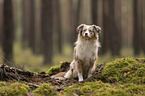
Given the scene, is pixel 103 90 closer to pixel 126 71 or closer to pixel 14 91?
pixel 126 71

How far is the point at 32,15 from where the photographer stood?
25750 millimetres

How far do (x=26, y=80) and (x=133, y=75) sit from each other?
3.35 m

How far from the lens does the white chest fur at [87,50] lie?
24.0 feet

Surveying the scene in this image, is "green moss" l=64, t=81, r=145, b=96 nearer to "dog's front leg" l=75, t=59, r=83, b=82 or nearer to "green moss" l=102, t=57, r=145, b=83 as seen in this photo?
"green moss" l=102, t=57, r=145, b=83

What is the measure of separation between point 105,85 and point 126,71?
5.09ft

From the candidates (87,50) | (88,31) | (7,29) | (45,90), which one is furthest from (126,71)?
(7,29)

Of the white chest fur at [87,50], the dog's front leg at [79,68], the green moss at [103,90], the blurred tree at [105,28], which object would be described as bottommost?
the green moss at [103,90]

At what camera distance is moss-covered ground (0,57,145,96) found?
203 inches

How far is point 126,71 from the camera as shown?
23.3 ft

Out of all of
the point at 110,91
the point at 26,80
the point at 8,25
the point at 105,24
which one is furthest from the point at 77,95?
the point at 105,24

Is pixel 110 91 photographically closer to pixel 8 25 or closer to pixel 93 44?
pixel 93 44

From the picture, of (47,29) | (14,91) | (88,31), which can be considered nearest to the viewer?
(14,91)

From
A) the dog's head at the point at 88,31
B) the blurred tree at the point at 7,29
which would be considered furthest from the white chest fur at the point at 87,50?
the blurred tree at the point at 7,29

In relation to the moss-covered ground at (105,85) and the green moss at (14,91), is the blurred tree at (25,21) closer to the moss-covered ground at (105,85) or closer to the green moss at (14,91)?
the moss-covered ground at (105,85)
